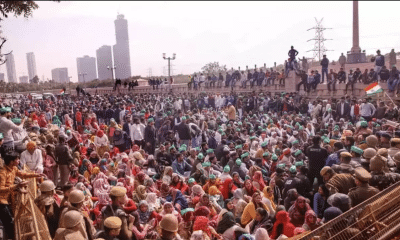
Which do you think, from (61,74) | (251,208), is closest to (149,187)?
(251,208)

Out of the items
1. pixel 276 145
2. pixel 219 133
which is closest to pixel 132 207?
A: pixel 276 145

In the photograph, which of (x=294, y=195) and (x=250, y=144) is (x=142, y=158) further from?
(x=294, y=195)

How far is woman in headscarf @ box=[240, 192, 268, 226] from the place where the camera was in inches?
228

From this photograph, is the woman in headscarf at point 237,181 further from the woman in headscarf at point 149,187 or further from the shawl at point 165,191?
the woman in headscarf at point 149,187

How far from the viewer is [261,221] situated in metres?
5.50

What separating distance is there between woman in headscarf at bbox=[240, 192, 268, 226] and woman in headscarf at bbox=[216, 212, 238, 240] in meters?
0.49

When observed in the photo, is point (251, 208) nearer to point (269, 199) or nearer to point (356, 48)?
point (269, 199)

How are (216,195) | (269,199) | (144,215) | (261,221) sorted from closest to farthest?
(261,221) → (144,215) → (269,199) → (216,195)

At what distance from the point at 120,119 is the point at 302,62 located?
1392cm

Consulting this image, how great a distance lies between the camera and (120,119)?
52.9 feet

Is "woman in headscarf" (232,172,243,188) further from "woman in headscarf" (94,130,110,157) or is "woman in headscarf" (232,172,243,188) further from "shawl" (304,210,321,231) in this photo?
"woman in headscarf" (94,130,110,157)

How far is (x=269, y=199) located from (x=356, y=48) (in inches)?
1140

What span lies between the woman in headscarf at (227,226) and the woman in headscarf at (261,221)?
335 millimetres

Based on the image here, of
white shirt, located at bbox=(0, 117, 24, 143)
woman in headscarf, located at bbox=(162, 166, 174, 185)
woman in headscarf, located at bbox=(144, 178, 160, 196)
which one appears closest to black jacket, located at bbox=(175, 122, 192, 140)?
woman in headscarf, located at bbox=(162, 166, 174, 185)
